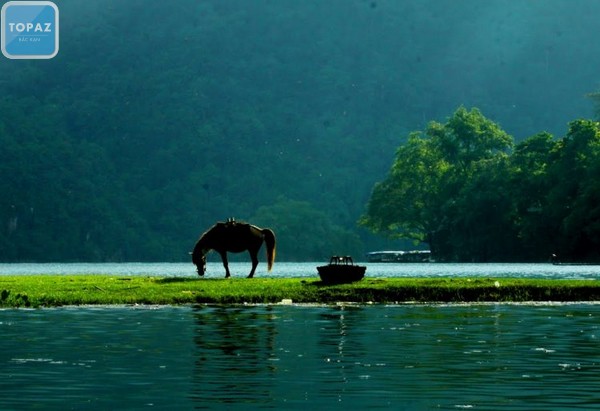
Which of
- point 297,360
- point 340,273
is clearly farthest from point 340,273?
point 297,360

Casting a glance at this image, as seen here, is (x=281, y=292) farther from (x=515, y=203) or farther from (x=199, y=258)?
(x=515, y=203)

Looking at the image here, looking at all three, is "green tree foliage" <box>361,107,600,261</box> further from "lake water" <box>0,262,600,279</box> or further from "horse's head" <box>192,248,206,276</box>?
"horse's head" <box>192,248,206,276</box>

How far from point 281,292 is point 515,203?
384 feet

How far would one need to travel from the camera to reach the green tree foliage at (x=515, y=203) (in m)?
148

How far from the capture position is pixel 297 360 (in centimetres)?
2994

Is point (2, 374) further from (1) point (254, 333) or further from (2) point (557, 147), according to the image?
(2) point (557, 147)

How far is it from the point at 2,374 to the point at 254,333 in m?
11.6

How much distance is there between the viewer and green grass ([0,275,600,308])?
173ft

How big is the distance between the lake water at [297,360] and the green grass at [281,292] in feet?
16.5

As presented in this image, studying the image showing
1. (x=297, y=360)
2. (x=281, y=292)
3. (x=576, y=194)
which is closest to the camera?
(x=297, y=360)

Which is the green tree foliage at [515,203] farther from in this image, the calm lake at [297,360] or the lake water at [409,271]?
the calm lake at [297,360]

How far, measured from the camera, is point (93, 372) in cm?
2734

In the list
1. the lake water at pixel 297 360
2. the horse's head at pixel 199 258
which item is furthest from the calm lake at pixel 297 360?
the horse's head at pixel 199 258

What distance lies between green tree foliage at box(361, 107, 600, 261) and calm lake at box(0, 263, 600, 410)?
102m
